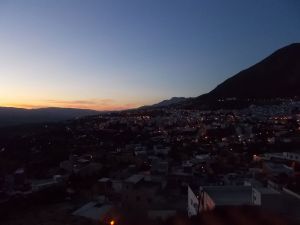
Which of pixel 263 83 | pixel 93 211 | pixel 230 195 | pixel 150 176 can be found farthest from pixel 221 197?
pixel 263 83

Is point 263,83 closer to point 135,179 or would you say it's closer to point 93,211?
point 135,179

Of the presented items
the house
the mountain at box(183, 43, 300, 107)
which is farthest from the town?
the mountain at box(183, 43, 300, 107)

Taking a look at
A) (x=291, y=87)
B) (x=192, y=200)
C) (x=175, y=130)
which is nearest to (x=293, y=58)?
(x=291, y=87)

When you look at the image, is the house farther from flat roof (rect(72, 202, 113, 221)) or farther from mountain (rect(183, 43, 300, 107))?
mountain (rect(183, 43, 300, 107))

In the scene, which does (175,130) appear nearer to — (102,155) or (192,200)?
(102,155)

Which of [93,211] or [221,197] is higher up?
[221,197]

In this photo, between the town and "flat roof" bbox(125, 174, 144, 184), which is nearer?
the town

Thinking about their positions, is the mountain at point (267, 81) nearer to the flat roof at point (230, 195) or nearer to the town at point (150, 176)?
the town at point (150, 176)

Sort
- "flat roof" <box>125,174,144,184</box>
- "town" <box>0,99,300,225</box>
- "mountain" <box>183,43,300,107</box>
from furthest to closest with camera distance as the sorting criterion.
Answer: "mountain" <box>183,43,300,107</box> < "flat roof" <box>125,174,144,184</box> < "town" <box>0,99,300,225</box>
